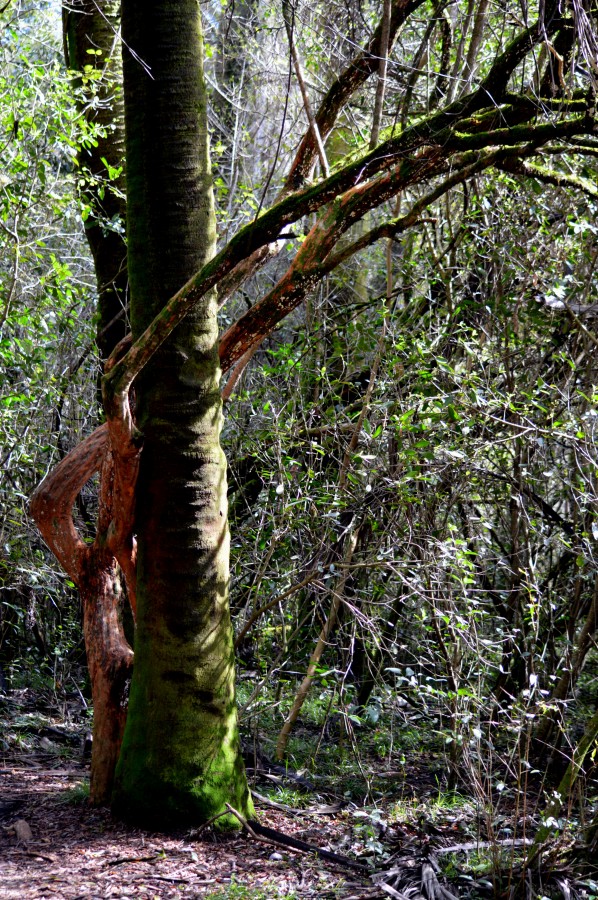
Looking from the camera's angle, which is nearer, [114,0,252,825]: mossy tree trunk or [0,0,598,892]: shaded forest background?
[114,0,252,825]: mossy tree trunk

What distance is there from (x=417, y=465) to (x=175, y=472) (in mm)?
1623

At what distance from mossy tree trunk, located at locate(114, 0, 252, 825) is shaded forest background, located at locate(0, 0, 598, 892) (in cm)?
75

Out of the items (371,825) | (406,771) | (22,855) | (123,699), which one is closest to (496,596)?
(406,771)

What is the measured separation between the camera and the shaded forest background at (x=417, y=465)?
15.8 ft

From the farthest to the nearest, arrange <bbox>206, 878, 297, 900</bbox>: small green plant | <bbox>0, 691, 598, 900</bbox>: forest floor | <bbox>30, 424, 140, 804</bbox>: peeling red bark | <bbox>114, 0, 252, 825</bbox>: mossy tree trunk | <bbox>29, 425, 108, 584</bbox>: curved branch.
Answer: <bbox>29, 425, 108, 584</bbox>: curved branch < <bbox>30, 424, 140, 804</bbox>: peeling red bark < <bbox>114, 0, 252, 825</bbox>: mossy tree trunk < <bbox>0, 691, 598, 900</bbox>: forest floor < <bbox>206, 878, 297, 900</bbox>: small green plant

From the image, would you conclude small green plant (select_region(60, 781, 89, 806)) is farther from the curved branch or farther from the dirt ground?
the curved branch

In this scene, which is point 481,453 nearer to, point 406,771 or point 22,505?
point 406,771

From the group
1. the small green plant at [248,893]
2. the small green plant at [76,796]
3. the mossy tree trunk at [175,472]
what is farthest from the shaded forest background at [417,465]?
the small green plant at [76,796]

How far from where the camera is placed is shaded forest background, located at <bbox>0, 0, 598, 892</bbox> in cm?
480

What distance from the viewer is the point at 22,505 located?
6.89m

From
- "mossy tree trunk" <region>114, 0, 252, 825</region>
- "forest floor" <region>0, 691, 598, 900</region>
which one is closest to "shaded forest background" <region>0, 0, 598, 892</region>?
"forest floor" <region>0, 691, 598, 900</region>

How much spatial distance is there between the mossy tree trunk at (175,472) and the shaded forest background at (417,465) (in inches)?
29.6

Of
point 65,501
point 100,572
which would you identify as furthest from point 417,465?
point 65,501

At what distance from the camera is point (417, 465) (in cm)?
486
